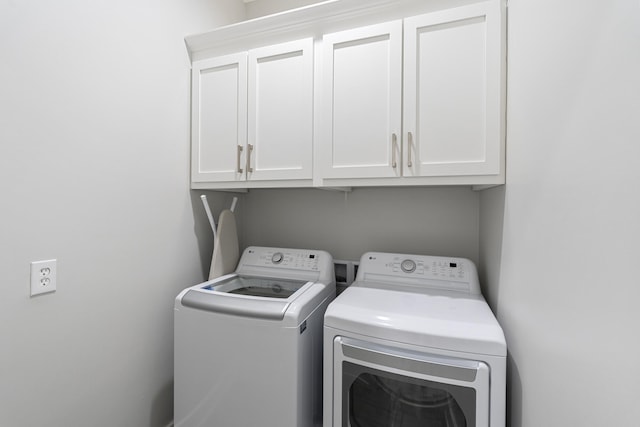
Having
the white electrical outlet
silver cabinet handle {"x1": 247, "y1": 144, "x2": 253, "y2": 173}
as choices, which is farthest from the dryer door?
the white electrical outlet

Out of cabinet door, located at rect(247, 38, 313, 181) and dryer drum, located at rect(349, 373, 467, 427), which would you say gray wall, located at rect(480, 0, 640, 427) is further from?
cabinet door, located at rect(247, 38, 313, 181)

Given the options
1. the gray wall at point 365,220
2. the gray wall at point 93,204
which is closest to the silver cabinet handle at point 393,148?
the gray wall at point 365,220

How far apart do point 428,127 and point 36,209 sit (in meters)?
1.53

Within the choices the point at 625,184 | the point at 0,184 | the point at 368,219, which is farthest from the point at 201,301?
the point at 625,184

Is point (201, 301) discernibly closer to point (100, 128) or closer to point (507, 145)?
point (100, 128)

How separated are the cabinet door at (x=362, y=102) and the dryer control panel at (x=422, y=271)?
52cm

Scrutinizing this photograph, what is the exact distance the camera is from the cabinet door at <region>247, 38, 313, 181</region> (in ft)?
4.73

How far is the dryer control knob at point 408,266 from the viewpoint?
1.51 metres

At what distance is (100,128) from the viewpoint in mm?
1184

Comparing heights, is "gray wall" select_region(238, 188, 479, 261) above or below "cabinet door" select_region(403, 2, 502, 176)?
below

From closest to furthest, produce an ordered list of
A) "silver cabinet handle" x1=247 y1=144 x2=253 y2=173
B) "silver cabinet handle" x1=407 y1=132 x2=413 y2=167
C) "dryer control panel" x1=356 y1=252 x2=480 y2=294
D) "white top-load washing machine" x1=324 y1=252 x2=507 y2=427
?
"white top-load washing machine" x1=324 y1=252 x2=507 y2=427 < "silver cabinet handle" x1=407 y1=132 x2=413 y2=167 < "dryer control panel" x1=356 y1=252 x2=480 y2=294 < "silver cabinet handle" x1=247 y1=144 x2=253 y2=173

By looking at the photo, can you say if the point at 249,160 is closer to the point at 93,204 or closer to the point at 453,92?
the point at 93,204

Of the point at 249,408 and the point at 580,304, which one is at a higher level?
the point at 580,304

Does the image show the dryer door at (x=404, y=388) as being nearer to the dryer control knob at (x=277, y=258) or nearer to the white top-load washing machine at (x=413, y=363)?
the white top-load washing machine at (x=413, y=363)
